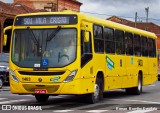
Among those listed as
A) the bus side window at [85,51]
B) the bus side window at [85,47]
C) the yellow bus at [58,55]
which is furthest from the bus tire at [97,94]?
the bus side window at [85,47]

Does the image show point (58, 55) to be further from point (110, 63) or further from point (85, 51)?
point (110, 63)

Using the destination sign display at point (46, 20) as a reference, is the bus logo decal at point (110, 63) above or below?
below

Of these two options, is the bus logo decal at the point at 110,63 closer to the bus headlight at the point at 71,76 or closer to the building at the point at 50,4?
the bus headlight at the point at 71,76

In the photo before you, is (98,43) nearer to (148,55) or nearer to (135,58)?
(135,58)

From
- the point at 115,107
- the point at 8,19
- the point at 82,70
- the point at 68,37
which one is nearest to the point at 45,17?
the point at 68,37

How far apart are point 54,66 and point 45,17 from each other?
1.81 metres

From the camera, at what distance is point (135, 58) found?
22.6 meters

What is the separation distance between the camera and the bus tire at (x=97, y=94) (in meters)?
17.1

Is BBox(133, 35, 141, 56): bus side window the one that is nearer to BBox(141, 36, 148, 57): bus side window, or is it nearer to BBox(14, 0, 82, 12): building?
BBox(141, 36, 148, 57): bus side window

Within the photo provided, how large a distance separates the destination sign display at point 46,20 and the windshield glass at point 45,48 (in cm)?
26

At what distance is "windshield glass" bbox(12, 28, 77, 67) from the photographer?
1570cm

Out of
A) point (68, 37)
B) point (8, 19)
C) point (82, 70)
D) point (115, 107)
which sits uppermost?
point (8, 19)

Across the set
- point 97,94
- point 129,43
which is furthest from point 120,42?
point 97,94

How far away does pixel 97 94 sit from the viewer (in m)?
17.6
